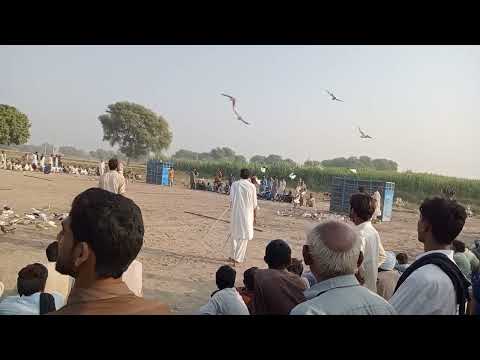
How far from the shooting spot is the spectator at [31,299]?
251 cm

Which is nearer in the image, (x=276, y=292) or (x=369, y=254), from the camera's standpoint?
(x=276, y=292)

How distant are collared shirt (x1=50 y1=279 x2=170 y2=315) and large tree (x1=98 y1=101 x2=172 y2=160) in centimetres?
5259

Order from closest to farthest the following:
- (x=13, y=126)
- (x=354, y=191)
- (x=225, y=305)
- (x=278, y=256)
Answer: (x=225, y=305)
(x=278, y=256)
(x=354, y=191)
(x=13, y=126)

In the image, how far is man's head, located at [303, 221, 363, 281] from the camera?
1.70 m

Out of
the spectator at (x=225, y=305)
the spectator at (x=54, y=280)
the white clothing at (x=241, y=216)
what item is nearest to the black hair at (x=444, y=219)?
the spectator at (x=225, y=305)

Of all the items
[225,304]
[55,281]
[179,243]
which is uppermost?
[225,304]

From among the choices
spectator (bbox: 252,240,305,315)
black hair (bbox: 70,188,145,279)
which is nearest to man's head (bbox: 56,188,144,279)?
black hair (bbox: 70,188,145,279)

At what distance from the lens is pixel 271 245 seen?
9.96 ft

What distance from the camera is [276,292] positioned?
271 cm

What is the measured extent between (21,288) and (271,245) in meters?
1.58

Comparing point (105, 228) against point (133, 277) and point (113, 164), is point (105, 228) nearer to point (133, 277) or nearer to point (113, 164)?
point (133, 277)

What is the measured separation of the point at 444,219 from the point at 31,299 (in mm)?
2294

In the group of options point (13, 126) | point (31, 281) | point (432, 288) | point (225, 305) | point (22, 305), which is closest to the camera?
point (432, 288)

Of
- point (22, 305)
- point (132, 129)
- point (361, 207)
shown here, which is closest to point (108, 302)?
point (22, 305)
